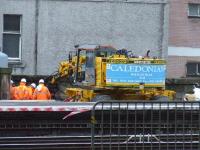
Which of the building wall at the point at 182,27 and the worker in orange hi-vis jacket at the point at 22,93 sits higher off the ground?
the building wall at the point at 182,27

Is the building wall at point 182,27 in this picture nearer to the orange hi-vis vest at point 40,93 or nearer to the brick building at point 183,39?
the brick building at point 183,39

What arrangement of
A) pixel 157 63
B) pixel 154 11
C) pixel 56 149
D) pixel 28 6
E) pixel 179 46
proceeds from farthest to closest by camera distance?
pixel 179 46, pixel 154 11, pixel 28 6, pixel 157 63, pixel 56 149

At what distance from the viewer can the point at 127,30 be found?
88.3ft

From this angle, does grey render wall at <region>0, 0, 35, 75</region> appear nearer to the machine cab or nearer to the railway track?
the machine cab

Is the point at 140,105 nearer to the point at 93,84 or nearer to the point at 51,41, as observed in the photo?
the point at 93,84

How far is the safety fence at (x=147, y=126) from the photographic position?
9.26 meters

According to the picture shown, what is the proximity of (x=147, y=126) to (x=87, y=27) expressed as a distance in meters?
17.0

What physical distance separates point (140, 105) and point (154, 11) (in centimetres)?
1819

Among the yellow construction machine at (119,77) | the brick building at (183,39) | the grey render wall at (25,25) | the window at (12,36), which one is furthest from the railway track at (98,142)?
the brick building at (183,39)

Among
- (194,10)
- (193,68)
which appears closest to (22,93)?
(193,68)

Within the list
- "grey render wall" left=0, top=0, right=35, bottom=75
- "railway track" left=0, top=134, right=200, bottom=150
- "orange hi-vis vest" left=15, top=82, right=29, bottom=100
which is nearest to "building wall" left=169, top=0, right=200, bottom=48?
"grey render wall" left=0, top=0, right=35, bottom=75

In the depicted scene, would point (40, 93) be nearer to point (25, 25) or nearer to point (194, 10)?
point (25, 25)

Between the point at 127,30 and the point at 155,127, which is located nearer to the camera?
the point at 155,127

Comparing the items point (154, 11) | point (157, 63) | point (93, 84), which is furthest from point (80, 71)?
point (154, 11)
